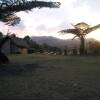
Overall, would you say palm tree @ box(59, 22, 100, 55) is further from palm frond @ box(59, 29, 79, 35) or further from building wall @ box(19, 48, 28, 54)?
building wall @ box(19, 48, 28, 54)

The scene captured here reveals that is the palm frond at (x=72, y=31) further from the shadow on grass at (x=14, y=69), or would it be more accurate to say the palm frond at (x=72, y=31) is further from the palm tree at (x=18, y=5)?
the shadow on grass at (x=14, y=69)

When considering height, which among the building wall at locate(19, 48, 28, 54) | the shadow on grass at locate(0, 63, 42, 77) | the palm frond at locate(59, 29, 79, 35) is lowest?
the shadow on grass at locate(0, 63, 42, 77)

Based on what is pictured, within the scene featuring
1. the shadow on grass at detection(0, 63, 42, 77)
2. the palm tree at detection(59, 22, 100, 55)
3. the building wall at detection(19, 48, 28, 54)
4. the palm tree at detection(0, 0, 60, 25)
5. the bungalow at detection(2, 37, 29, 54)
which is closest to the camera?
the shadow on grass at detection(0, 63, 42, 77)

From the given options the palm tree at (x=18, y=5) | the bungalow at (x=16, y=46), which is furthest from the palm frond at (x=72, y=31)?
the palm tree at (x=18, y=5)

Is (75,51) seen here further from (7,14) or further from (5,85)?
(5,85)

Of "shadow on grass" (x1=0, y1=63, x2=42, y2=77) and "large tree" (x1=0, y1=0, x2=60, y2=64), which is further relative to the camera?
"large tree" (x1=0, y1=0, x2=60, y2=64)

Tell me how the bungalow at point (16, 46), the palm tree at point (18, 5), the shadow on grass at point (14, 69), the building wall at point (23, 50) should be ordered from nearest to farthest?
the shadow on grass at point (14, 69) < the palm tree at point (18, 5) < the building wall at point (23, 50) < the bungalow at point (16, 46)

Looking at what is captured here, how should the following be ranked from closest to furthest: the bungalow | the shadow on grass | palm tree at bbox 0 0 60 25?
1. the shadow on grass
2. palm tree at bbox 0 0 60 25
3. the bungalow

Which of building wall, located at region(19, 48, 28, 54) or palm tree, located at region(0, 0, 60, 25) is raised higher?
palm tree, located at region(0, 0, 60, 25)

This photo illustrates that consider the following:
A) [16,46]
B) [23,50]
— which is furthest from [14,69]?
[16,46]

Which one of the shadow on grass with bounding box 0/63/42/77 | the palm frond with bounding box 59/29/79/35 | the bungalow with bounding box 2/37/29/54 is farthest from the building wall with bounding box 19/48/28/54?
the shadow on grass with bounding box 0/63/42/77

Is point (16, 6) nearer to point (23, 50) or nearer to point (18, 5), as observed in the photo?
point (18, 5)

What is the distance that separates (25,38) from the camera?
260 feet

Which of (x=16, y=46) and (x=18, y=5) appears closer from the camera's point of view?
(x=18, y=5)
